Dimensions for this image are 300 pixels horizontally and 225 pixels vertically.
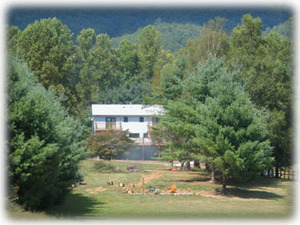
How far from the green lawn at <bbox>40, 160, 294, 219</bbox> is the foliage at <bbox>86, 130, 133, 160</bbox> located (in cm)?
1016

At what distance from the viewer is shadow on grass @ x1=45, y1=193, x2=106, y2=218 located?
21.7 meters

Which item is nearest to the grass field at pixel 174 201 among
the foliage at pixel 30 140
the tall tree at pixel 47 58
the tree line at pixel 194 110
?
the foliage at pixel 30 140

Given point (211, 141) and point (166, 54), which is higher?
point (166, 54)

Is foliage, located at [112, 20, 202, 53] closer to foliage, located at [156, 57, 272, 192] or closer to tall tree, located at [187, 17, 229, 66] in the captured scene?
tall tree, located at [187, 17, 229, 66]

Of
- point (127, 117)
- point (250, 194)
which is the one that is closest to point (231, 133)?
point (250, 194)

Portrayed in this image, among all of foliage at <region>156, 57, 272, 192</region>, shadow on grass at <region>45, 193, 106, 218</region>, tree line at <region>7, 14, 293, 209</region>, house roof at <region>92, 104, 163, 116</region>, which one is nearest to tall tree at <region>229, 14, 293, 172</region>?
tree line at <region>7, 14, 293, 209</region>

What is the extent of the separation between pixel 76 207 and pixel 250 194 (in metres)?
13.7

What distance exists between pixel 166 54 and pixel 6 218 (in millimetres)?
84870

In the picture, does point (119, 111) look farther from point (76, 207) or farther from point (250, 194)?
point (76, 207)

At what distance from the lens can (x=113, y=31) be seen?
181250 mm

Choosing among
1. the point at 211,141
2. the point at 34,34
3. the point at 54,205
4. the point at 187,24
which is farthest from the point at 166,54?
the point at 54,205

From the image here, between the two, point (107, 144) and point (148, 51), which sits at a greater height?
point (148, 51)

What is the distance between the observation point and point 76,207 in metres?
24.7

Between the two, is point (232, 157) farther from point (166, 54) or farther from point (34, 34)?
→ point (166, 54)
